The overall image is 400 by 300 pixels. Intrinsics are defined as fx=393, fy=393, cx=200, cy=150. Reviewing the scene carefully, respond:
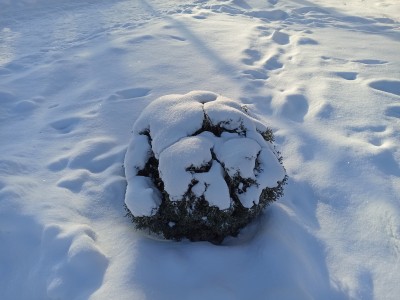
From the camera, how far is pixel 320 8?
7441 mm

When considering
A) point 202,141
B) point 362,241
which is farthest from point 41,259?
point 362,241

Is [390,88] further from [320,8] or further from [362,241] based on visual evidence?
[320,8]

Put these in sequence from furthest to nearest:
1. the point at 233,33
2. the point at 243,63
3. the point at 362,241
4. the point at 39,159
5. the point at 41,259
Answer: the point at 233,33 < the point at 243,63 < the point at 39,159 < the point at 362,241 < the point at 41,259

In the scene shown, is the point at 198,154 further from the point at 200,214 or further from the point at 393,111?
the point at 393,111

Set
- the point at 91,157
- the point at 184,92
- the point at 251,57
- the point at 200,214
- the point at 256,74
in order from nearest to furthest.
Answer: the point at 200,214 < the point at 91,157 < the point at 184,92 < the point at 256,74 < the point at 251,57

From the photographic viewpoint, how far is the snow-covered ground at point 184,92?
2.42 m

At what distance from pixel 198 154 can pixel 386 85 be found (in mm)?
3254

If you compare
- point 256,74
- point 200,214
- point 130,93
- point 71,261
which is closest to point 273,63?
point 256,74

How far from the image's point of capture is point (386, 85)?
465 centimetres

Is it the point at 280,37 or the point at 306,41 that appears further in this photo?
the point at 280,37

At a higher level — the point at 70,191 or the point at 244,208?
the point at 244,208

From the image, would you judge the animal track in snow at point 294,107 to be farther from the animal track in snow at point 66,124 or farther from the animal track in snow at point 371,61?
the animal track in snow at point 66,124

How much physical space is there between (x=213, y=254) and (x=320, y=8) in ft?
20.9

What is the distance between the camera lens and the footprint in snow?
7.48 ft
